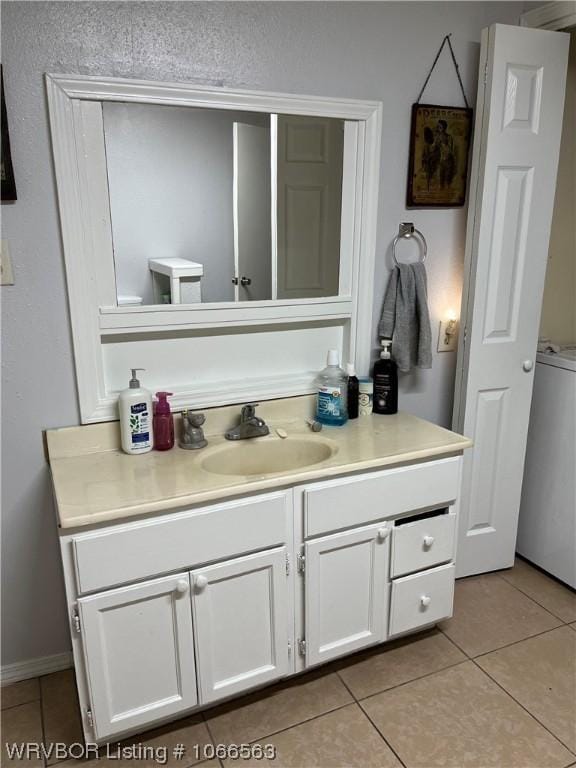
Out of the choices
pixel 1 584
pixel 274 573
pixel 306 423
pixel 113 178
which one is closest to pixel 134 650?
pixel 274 573

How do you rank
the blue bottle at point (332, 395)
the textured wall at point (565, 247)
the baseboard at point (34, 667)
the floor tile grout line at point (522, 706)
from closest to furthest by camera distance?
the floor tile grout line at point (522, 706), the baseboard at point (34, 667), the blue bottle at point (332, 395), the textured wall at point (565, 247)

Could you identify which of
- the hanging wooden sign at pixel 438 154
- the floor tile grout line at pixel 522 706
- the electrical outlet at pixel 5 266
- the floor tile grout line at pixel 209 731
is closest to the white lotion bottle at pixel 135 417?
the electrical outlet at pixel 5 266

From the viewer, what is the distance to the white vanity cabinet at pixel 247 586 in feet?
4.80

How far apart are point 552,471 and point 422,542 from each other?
0.80m

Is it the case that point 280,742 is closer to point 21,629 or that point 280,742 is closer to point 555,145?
point 21,629

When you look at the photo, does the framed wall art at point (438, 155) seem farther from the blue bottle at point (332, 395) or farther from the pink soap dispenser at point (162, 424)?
the pink soap dispenser at point (162, 424)

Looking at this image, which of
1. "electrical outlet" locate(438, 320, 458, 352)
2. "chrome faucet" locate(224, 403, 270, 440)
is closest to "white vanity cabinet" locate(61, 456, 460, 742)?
"chrome faucet" locate(224, 403, 270, 440)

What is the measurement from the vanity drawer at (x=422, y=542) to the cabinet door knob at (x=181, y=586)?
66 centimetres

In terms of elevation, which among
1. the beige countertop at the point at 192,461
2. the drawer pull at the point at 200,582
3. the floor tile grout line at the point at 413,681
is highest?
the beige countertop at the point at 192,461

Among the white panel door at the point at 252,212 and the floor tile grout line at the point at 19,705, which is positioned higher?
the white panel door at the point at 252,212

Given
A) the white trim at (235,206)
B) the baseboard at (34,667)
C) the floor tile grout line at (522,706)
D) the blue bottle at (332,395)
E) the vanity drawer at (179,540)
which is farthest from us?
the blue bottle at (332,395)

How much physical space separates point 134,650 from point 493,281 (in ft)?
5.39

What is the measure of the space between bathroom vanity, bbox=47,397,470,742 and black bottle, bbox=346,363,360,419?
7 centimetres

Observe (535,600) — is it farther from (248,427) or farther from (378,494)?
(248,427)
